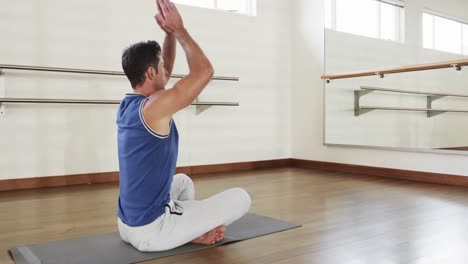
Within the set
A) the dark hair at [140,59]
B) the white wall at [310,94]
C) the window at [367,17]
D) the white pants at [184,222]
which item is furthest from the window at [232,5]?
the white pants at [184,222]

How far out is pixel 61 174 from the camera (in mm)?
3240

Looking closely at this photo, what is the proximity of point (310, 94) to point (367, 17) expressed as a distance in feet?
2.94

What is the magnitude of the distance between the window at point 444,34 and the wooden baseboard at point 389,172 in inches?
36.6

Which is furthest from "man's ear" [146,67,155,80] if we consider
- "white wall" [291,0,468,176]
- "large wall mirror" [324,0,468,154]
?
"white wall" [291,0,468,176]

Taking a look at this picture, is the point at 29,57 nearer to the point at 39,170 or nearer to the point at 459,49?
the point at 39,170

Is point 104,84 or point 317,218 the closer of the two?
point 317,218

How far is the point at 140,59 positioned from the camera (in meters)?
1.51

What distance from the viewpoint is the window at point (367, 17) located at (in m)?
3.80

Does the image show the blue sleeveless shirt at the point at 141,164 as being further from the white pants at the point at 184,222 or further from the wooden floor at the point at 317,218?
the wooden floor at the point at 317,218

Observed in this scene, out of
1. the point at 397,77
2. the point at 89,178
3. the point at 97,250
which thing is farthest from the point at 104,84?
the point at 397,77

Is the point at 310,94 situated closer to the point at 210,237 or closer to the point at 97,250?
the point at 210,237

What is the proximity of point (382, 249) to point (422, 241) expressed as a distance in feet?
0.73

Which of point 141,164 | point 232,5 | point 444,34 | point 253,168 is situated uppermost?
point 232,5

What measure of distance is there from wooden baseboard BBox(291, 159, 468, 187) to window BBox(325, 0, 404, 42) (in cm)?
112
